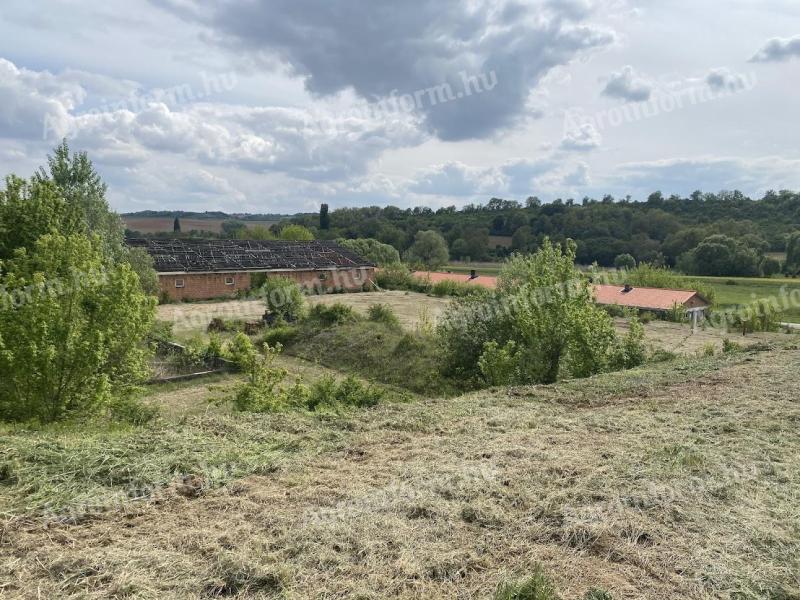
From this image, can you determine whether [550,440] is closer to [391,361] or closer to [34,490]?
[34,490]

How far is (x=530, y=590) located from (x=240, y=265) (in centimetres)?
3972

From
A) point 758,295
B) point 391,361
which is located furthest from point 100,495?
point 758,295

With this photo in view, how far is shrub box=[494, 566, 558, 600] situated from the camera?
10.8ft

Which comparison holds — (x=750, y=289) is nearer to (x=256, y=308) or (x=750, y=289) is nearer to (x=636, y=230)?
(x=636, y=230)

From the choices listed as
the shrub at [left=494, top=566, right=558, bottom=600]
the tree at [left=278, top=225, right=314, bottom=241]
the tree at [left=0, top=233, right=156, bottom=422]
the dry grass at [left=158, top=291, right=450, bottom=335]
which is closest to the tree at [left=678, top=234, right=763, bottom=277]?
the dry grass at [left=158, top=291, right=450, bottom=335]

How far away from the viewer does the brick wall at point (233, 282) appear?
121 feet

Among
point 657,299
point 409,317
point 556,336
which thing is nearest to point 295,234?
point 409,317

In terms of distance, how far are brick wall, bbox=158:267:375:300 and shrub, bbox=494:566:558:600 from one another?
35848 mm

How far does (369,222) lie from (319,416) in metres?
87.8

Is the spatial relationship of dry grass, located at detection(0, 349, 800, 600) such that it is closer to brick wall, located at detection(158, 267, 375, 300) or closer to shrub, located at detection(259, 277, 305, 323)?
shrub, located at detection(259, 277, 305, 323)

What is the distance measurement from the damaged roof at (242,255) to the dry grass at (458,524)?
33.2 metres

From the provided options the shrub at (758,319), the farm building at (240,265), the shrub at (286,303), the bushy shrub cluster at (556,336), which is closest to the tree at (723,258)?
the shrub at (758,319)

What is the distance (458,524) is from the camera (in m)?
4.31

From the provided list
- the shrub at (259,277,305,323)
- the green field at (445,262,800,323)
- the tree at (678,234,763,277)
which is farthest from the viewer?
the tree at (678,234,763,277)
